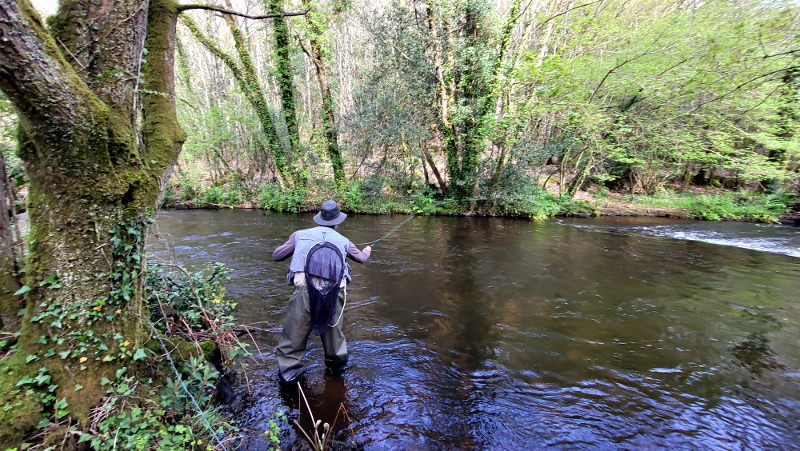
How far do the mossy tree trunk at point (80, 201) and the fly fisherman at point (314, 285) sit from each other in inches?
50.6

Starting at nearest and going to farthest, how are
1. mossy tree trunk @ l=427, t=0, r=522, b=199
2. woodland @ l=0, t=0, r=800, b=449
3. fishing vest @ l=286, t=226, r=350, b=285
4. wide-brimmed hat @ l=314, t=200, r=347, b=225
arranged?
woodland @ l=0, t=0, r=800, b=449 < fishing vest @ l=286, t=226, r=350, b=285 < wide-brimmed hat @ l=314, t=200, r=347, b=225 < mossy tree trunk @ l=427, t=0, r=522, b=199

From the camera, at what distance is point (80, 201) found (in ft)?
7.41

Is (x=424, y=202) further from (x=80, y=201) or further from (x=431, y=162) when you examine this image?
(x=80, y=201)

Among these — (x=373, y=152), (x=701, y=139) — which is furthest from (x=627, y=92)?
(x=373, y=152)

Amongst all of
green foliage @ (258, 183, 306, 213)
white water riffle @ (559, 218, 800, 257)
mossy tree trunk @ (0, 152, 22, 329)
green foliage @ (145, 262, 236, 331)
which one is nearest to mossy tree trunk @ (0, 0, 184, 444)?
mossy tree trunk @ (0, 152, 22, 329)

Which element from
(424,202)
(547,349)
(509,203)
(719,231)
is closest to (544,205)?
(509,203)

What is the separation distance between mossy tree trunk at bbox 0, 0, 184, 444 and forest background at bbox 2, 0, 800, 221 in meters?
11.3

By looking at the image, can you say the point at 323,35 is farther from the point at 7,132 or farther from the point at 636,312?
the point at 636,312

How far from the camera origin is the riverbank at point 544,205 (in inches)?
583

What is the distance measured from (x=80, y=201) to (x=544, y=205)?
15537 millimetres

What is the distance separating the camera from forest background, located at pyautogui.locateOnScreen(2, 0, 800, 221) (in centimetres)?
1254

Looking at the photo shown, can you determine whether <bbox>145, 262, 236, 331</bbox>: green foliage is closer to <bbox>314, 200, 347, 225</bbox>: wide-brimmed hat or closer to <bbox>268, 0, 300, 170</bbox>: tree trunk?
<bbox>314, 200, 347, 225</bbox>: wide-brimmed hat

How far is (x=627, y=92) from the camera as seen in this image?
14.2 m

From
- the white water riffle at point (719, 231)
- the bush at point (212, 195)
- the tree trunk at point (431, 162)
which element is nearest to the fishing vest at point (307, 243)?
the white water riffle at point (719, 231)
